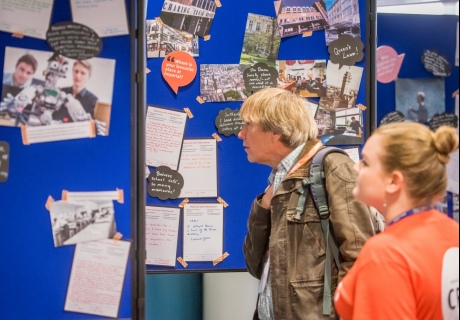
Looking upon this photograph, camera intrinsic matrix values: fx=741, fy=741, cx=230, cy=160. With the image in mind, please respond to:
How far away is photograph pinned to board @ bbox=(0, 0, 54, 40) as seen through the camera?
2.80 metres

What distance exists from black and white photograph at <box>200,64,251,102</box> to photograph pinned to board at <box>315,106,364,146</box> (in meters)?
0.44

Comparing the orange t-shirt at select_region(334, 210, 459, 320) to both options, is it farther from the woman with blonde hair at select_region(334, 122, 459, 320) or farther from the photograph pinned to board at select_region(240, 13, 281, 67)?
the photograph pinned to board at select_region(240, 13, 281, 67)

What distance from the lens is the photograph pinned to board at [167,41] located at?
3678mm

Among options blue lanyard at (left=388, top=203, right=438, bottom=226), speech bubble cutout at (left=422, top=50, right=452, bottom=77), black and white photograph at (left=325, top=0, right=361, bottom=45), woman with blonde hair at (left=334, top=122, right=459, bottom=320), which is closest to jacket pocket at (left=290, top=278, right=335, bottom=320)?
woman with blonde hair at (left=334, top=122, right=459, bottom=320)

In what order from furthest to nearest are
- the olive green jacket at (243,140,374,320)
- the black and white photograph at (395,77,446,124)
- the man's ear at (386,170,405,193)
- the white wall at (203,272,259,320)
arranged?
the white wall at (203,272,259,320)
the black and white photograph at (395,77,446,124)
the olive green jacket at (243,140,374,320)
the man's ear at (386,170,405,193)

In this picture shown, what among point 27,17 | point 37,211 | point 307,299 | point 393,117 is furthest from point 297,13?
point 37,211

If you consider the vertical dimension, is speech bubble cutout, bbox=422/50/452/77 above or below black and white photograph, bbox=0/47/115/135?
above

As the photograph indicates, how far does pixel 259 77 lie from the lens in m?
3.73

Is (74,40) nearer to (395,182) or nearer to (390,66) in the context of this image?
(395,182)

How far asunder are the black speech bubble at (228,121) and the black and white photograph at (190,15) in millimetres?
403

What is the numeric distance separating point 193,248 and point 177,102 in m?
0.74

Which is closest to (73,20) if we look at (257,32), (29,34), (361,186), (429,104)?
(29,34)

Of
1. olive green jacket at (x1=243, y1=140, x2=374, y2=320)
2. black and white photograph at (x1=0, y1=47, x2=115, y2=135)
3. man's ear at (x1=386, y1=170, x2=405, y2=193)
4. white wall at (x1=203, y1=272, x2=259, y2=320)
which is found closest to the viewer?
man's ear at (x1=386, y1=170, x2=405, y2=193)

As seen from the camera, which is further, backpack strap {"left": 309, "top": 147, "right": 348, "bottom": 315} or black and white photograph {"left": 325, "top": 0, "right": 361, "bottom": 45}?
black and white photograph {"left": 325, "top": 0, "right": 361, "bottom": 45}
